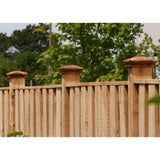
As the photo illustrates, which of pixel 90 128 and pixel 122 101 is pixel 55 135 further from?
pixel 122 101

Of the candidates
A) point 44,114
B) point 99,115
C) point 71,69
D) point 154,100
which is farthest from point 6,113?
point 154,100

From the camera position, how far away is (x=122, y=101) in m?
3.80

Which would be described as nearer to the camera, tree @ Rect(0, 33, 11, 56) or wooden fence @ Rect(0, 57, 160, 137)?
wooden fence @ Rect(0, 57, 160, 137)

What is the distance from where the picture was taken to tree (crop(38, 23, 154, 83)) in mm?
9336

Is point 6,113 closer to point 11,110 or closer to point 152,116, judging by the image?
point 11,110

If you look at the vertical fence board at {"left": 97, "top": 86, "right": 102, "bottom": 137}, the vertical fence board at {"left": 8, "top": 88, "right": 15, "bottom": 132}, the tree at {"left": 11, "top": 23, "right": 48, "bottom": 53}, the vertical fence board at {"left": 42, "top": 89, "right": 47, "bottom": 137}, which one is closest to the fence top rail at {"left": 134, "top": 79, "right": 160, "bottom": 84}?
the vertical fence board at {"left": 97, "top": 86, "right": 102, "bottom": 137}

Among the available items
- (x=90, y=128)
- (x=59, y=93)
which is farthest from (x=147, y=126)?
(x=59, y=93)

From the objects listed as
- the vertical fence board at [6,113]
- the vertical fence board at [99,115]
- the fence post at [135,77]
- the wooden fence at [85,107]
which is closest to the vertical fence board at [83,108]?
the wooden fence at [85,107]

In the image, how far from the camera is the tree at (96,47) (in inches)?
368

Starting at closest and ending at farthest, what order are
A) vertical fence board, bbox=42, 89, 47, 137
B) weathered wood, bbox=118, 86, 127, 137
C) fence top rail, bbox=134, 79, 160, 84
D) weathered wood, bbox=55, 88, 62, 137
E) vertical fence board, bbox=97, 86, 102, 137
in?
fence top rail, bbox=134, 79, 160, 84, weathered wood, bbox=118, 86, 127, 137, vertical fence board, bbox=97, 86, 102, 137, weathered wood, bbox=55, 88, 62, 137, vertical fence board, bbox=42, 89, 47, 137

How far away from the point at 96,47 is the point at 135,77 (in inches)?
232

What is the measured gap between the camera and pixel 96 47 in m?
9.44

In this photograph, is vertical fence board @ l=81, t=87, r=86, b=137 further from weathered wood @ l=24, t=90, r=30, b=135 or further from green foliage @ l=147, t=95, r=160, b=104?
green foliage @ l=147, t=95, r=160, b=104

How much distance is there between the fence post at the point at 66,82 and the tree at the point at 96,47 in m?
4.27
